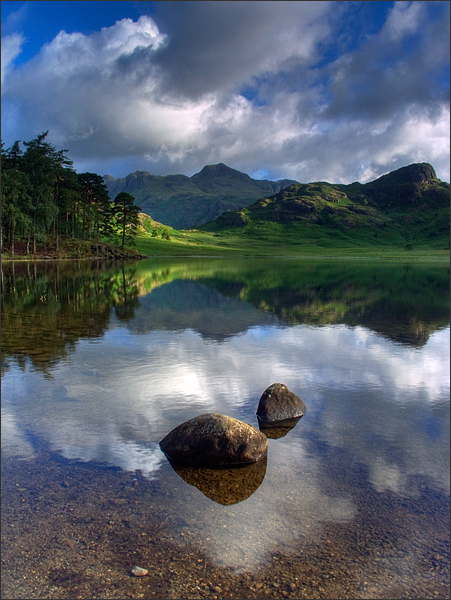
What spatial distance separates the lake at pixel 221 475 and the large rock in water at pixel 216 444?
13.3 inches

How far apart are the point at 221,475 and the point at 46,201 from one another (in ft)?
378

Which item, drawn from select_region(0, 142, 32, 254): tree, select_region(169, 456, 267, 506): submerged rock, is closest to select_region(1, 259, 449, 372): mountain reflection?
select_region(169, 456, 267, 506): submerged rock

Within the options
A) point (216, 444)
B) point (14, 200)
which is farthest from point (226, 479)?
→ point (14, 200)

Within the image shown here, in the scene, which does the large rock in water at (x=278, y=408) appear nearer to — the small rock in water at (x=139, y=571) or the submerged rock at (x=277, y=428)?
the submerged rock at (x=277, y=428)

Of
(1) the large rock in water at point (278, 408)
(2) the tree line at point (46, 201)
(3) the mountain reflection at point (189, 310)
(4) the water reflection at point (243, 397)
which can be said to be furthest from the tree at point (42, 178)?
(1) the large rock in water at point (278, 408)

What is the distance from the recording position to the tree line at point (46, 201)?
4055 inches

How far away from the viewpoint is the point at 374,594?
7184 mm

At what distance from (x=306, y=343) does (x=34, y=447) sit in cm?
1702

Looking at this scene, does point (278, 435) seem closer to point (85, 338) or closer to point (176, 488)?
point (176, 488)

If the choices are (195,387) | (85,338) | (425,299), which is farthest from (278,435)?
(425,299)

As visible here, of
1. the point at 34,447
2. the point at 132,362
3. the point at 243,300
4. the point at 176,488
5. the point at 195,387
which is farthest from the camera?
the point at 243,300

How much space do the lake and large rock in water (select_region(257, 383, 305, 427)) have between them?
0.38 meters

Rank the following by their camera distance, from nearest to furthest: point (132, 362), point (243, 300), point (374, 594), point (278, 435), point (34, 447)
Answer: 1. point (374, 594)
2. point (34, 447)
3. point (278, 435)
4. point (132, 362)
5. point (243, 300)

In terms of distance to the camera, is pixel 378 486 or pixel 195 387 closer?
pixel 378 486
